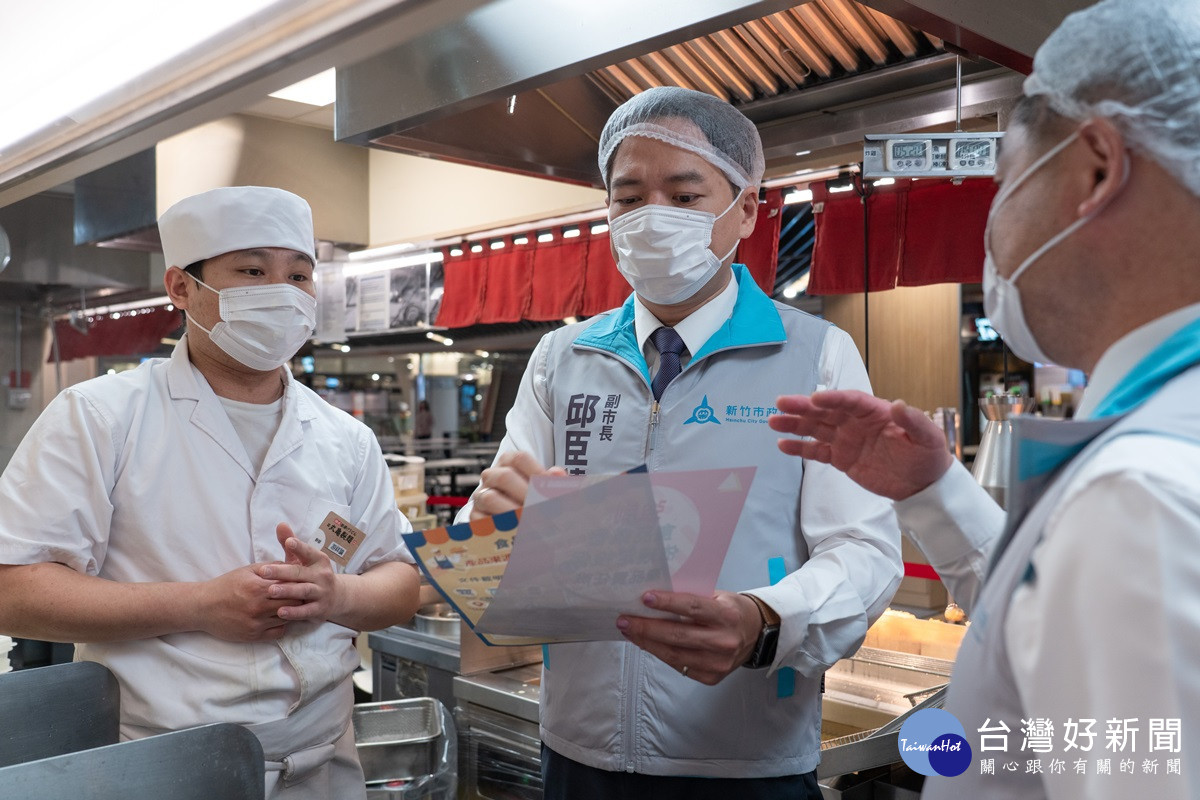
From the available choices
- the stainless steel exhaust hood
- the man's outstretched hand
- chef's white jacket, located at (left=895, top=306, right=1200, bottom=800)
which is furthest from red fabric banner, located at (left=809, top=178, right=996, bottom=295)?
chef's white jacket, located at (left=895, top=306, right=1200, bottom=800)

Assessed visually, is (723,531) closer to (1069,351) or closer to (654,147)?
(1069,351)

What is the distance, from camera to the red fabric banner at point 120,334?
27.0ft

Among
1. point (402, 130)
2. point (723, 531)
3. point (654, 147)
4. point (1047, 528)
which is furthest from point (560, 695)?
point (402, 130)

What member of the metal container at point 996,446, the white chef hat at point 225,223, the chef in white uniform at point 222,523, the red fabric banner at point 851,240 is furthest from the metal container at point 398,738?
the red fabric banner at point 851,240

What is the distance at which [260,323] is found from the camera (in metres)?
1.90

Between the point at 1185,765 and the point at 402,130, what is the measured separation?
242cm

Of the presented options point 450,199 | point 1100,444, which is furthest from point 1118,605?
point 450,199

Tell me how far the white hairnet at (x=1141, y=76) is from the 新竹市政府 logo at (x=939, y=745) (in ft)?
1.60

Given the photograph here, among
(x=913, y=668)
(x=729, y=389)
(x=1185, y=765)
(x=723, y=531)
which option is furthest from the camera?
(x=913, y=668)

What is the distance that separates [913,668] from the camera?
2.53 meters

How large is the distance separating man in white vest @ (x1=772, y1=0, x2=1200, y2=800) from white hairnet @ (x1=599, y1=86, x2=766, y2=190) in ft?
2.60

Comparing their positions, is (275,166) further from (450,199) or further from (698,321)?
(698,321)

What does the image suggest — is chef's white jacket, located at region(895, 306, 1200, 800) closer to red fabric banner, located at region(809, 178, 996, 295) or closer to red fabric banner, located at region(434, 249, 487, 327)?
red fabric banner, located at region(809, 178, 996, 295)

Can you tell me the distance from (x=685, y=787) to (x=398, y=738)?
1.35 meters
